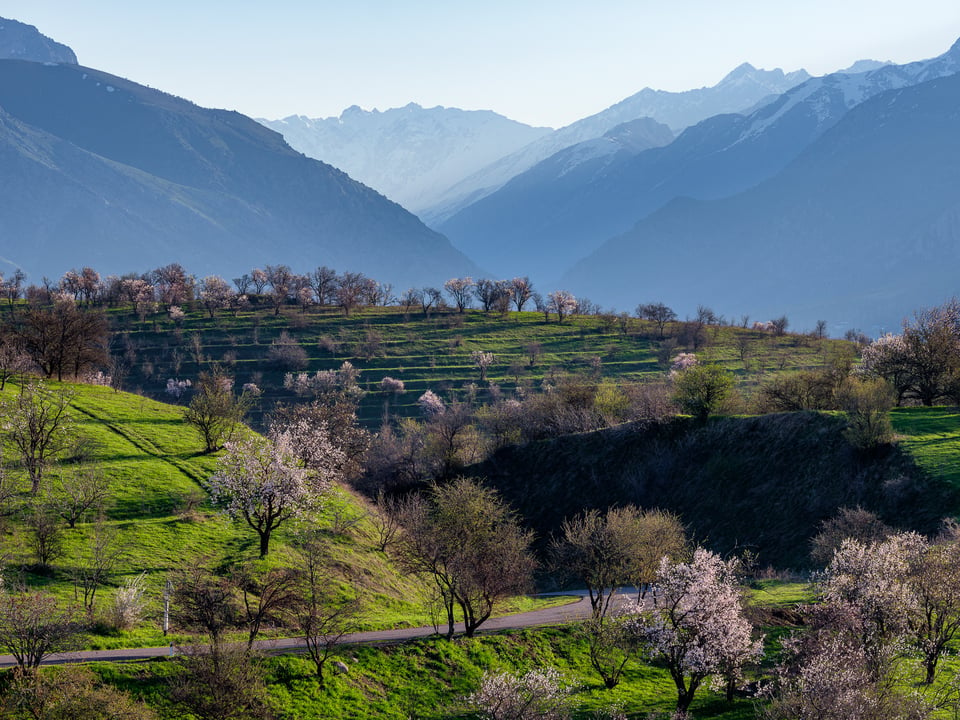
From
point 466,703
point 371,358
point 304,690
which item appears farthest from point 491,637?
point 371,358

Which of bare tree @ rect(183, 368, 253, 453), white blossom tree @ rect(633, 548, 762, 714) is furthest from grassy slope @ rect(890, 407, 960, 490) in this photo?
bare tree @ rect(183, 368, 253, 453)

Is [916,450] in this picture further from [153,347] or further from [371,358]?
[153,347]

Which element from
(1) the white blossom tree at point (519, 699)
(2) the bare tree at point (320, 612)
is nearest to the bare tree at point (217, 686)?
(2) the bare tree at point (320, 612)

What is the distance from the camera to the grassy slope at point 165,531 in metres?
53.3

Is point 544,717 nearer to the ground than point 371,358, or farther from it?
nearer to the ground

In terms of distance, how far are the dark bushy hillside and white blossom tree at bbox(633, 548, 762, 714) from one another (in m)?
33.3

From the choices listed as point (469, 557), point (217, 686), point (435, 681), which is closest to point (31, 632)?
point (217, 686)

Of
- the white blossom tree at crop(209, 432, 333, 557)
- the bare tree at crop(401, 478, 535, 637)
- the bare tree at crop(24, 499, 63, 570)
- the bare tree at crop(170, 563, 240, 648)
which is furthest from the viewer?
the white blossom tree at crop(209, 432, 333, 557)

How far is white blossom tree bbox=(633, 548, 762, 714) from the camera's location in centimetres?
3897

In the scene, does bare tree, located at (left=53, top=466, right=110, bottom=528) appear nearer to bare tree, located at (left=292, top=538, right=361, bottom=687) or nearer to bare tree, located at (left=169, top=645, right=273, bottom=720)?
bare tree, located at (left=292, top=538, right=361, bottom=687)

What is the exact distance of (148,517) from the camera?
62.6 m

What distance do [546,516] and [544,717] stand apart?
201 ft

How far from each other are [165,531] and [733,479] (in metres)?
58.2

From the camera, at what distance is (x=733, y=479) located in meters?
87.2
